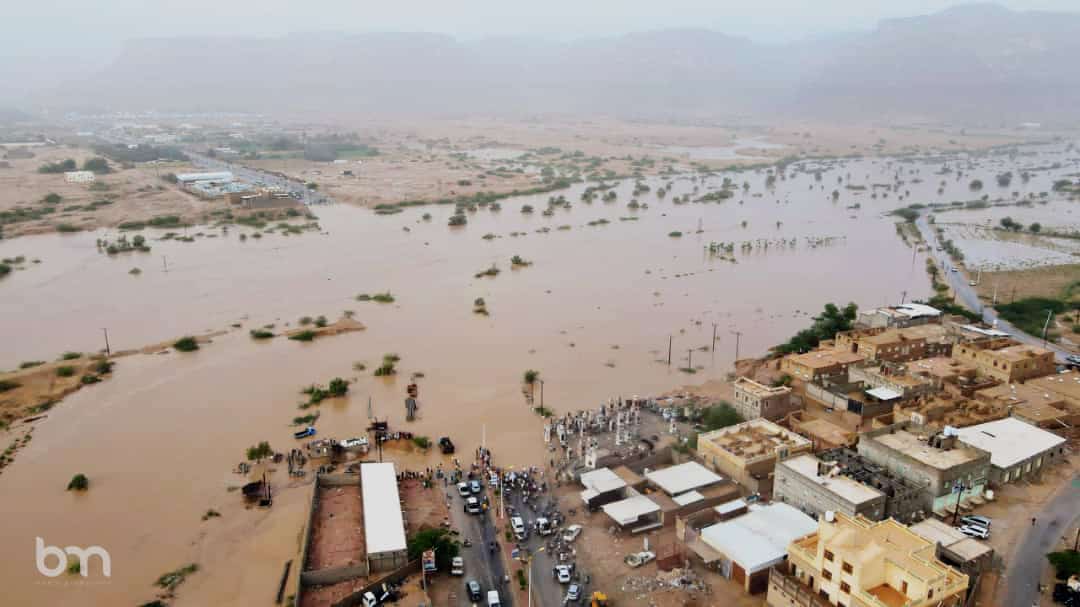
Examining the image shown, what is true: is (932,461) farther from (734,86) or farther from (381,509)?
(734,86)

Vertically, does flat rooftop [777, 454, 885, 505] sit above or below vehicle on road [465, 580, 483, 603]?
above

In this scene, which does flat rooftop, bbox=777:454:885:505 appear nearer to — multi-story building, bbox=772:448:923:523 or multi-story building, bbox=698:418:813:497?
multi-story building, bbox=772:448:923:523

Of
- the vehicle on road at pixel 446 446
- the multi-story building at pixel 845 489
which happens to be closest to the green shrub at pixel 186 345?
the vehicle on road at pixel 446 446

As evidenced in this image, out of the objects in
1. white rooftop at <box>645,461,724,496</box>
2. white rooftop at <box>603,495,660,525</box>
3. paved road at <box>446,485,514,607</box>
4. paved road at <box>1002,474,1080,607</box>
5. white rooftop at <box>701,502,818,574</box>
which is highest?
white rooftop at <box>701,502,818,574</box>

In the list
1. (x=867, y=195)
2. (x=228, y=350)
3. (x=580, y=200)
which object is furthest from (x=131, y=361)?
(x=867, y=195)

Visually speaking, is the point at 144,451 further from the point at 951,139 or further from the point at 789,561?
the point at 951,139

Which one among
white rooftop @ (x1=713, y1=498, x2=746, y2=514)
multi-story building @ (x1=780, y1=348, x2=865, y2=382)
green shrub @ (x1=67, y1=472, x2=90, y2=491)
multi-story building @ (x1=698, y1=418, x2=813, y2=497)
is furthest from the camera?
multi-story building @ (x1=780, y1=348, x2=865, y2=382)

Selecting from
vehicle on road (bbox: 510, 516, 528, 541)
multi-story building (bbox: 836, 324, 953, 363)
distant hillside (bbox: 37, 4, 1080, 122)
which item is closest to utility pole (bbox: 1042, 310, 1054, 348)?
multi-story building (bbox: 836, 324, 953, 363)

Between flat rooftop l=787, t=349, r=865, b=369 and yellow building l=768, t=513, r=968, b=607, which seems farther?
flat rooftop l=787, t=349, r=865, b=369
